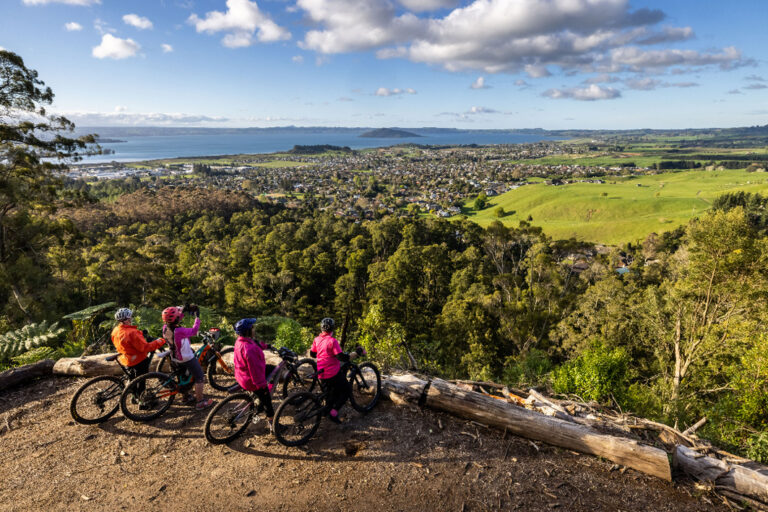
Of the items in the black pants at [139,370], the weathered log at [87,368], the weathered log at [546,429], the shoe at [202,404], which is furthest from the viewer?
the weathered log at [87,368]

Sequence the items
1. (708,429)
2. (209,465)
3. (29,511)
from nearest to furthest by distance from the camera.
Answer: (29,511)
(209,465)
(708,429)

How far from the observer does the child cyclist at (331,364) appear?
20.6 ft

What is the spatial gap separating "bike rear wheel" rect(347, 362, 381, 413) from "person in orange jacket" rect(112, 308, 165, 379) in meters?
3.68

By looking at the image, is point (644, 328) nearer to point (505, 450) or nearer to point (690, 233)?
point (690, 233)

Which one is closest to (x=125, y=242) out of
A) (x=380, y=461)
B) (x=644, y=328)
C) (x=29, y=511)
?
(x=29, y=511)

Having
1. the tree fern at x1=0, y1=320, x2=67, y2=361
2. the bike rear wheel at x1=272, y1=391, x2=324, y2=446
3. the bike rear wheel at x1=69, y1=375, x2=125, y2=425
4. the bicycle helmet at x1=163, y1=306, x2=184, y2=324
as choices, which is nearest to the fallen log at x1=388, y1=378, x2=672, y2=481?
the bike rear wheel at x1=272, y1=391, x2=324, y2=446

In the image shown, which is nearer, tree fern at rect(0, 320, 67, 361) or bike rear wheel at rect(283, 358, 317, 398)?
bike rear wheel at rect(283, 358, 317, 398)

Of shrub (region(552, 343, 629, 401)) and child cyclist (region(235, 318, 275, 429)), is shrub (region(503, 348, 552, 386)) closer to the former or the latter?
shrub (region(552, 343, 629, 401))

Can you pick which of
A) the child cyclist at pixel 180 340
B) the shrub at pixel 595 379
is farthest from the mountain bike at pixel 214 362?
the shrub at pixel 595 379

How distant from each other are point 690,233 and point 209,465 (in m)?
19.3

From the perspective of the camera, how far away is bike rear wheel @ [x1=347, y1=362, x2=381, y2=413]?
6.95 m

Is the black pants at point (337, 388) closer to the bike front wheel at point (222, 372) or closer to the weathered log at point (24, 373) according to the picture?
the bike front wheel at point (222, 372)

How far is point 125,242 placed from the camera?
32.1 metres

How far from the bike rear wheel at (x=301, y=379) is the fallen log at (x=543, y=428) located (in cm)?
179
